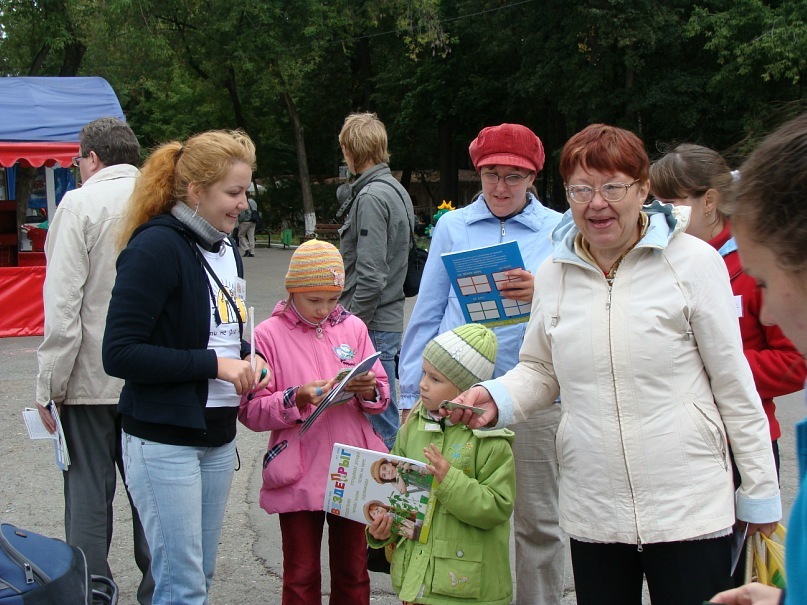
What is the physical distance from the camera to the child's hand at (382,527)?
3.03 metres

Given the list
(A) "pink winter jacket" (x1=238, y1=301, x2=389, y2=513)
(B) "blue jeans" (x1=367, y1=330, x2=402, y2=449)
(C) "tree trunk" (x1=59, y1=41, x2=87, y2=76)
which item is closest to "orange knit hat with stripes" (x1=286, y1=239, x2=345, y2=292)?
(A) "pink winter jacket" (x1=238, y1=301, x2=389, y2=513)

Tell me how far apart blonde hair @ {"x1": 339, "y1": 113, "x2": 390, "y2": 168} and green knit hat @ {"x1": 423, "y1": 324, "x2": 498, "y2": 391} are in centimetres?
193

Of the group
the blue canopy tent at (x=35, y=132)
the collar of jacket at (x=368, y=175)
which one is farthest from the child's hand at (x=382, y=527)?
the blue canopy tent at (x=35, y=132)

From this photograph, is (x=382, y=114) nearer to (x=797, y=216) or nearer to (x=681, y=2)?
(x=681, y=2)

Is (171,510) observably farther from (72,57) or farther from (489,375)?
(72,57)

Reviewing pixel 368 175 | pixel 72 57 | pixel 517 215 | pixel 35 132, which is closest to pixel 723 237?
pixel 517 215

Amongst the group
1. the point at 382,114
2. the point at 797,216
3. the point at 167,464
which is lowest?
the point at 167,464

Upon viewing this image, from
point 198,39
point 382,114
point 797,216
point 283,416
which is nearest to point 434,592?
point 283,416

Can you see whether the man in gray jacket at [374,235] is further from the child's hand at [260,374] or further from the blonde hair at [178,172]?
the blonde hair at [178,172]

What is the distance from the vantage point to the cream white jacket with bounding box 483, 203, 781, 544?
2396mm

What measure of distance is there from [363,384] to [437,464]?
52 centimetres

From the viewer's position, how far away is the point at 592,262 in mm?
2562

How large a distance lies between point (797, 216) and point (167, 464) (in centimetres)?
209

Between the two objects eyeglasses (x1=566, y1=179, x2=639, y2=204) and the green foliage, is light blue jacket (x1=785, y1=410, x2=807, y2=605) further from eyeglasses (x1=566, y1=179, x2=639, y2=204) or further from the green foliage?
the green foliage
